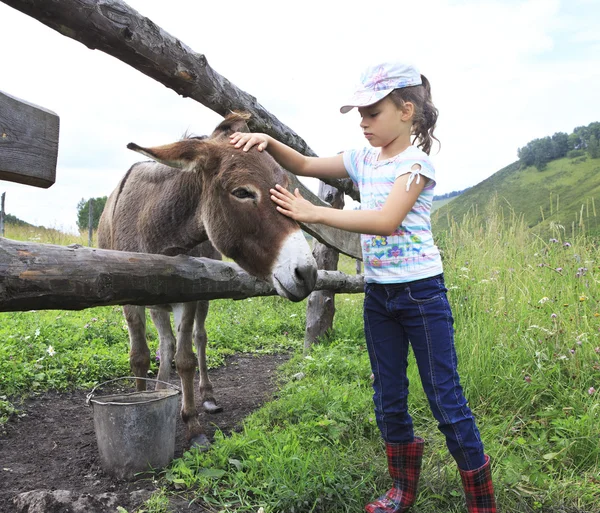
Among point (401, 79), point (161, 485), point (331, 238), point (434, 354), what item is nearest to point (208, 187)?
point (401, 79)

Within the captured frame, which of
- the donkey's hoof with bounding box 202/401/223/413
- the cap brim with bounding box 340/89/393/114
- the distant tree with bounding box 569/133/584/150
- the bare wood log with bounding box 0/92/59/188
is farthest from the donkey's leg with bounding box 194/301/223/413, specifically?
the distant tree with bounding box 569/133/584/150

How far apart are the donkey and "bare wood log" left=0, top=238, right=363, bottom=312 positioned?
0.26 m

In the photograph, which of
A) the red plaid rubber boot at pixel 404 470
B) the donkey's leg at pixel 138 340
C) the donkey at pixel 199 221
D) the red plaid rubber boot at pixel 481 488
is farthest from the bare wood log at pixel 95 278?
the red plaid rubber boot at pixel 481 488

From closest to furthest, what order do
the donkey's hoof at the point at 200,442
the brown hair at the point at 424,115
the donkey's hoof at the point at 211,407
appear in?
the brown hair at the point at 424,115, the donkey's hoof at the point at 200,442, the donkey's hoof at the point at 211,407

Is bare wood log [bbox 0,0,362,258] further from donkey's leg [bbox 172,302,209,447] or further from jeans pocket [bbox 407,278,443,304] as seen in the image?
jeans pocket [bbox 407,278,443,304]

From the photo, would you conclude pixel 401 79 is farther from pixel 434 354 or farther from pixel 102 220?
pixel 102 220

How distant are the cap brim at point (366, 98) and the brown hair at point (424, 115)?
0.15 m

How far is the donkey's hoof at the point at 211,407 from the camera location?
13.4 ft

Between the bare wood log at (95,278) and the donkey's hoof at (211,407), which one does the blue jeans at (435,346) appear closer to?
the bare wood log at (95,278)

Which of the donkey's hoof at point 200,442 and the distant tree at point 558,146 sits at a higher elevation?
the distant tree at point 558,146

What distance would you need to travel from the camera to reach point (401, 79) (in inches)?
87.3

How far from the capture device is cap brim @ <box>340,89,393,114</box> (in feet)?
7.21

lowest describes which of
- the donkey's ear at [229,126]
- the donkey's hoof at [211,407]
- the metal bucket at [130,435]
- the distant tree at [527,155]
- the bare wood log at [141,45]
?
the donkey's hoof at [211,407]

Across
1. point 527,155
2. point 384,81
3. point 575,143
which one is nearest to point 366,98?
point 384,81
